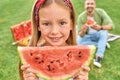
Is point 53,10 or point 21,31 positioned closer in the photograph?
point 53,10

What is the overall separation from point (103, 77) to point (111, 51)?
1358mm

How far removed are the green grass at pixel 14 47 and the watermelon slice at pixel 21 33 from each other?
0.22 metres

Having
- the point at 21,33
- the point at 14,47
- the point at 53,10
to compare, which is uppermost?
the point at 53,10

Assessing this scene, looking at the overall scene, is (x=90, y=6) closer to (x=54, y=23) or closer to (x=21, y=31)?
(x=21, y=31)

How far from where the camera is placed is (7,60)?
6.39m

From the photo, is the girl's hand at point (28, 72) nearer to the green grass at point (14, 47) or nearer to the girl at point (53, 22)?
the girl at point (53, 22)

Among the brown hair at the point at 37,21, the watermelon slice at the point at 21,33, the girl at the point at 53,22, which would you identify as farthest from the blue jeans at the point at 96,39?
the girl at the point at 53,22

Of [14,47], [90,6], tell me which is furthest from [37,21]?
[14,47]

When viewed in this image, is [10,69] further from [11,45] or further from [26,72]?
[26,72]

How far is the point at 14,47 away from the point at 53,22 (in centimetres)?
491

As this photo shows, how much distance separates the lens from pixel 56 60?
245 cm

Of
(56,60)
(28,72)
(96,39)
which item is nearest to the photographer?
(28,72)

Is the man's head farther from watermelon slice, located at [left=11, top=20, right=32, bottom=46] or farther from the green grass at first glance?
watermelon slice, located at [left=11, top=20, right=32, bottom=46]

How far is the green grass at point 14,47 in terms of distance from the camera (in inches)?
223
